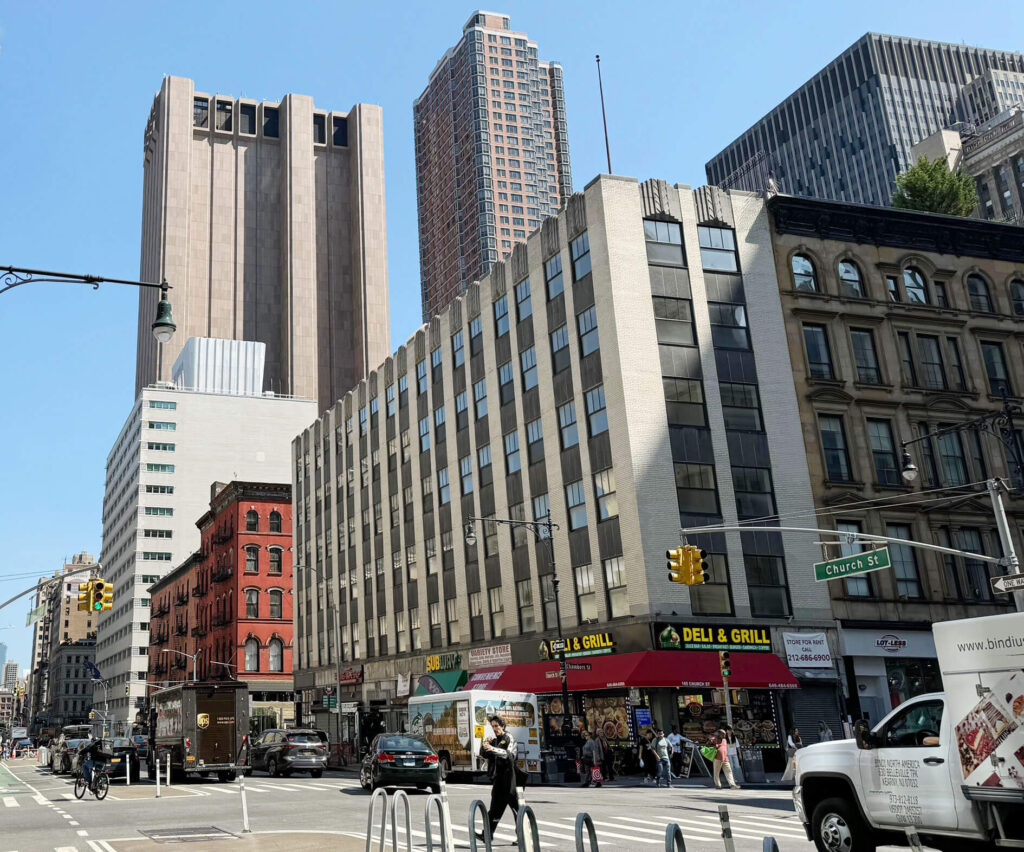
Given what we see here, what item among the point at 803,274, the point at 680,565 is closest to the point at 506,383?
the point at 803,274

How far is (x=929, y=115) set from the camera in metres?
180

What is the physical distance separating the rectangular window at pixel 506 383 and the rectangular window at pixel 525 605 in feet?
30.4

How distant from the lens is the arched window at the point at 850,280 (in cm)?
4662

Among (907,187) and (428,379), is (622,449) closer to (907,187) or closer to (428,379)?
(428,379)

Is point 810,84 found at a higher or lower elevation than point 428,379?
higher

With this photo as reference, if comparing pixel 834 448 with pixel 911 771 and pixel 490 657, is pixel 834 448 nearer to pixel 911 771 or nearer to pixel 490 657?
pixel 490 657

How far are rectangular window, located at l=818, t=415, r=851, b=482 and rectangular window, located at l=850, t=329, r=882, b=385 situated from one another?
2460mm

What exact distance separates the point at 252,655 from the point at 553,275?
173 ft

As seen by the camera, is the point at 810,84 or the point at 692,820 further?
the point at 810,84

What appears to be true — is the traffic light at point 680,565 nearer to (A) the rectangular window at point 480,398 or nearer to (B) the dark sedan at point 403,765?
(B) the dark sedan at point 403,765

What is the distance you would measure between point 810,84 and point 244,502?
156 metres

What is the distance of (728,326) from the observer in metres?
44.2

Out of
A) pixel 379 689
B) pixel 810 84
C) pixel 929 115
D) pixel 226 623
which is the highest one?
pixel 810 84

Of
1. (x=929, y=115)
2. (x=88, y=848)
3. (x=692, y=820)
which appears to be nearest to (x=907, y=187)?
(x=692, y=820)
